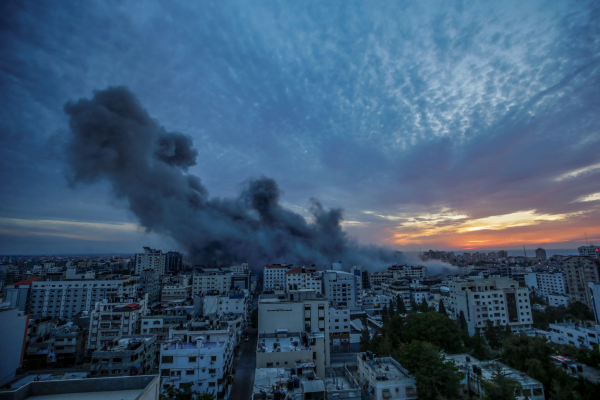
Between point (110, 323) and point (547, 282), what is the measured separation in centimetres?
5859

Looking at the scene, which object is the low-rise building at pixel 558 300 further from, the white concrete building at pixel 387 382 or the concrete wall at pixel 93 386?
the concrete wall at pixel 93 386

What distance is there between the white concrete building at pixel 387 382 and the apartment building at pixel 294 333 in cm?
232

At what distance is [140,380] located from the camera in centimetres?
576

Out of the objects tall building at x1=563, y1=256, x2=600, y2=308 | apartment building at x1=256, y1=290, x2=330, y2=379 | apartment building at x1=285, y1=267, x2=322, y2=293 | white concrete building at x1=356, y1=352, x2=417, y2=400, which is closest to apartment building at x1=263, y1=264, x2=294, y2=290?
apartment building at x1=285, y1=267, x2=322, y2=293

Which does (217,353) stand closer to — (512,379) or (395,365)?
(395,365)

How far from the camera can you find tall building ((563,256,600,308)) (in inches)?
1505

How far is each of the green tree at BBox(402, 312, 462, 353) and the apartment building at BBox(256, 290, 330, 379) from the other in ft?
18.9

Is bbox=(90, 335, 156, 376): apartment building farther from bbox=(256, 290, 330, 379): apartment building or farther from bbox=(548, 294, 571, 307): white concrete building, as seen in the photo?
bbox=(548, 294, 571, 307): white concrete building

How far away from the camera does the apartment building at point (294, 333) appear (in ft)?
47.5

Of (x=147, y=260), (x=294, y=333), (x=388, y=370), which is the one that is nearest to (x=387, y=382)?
(x=388, y=370)

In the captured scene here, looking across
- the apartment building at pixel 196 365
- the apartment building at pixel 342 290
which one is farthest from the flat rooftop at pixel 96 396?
the apartment building at pixel 342 290

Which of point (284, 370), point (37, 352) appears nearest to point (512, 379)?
point (284, 370)

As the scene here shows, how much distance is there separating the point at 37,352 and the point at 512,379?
28888mm

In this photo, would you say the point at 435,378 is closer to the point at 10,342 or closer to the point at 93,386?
the point at 93,386
